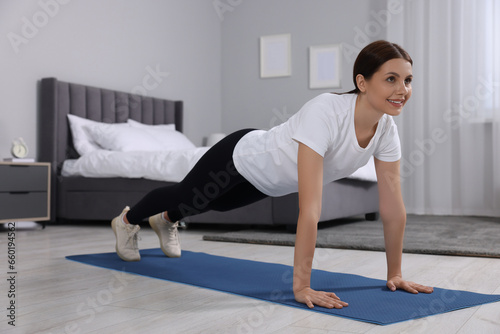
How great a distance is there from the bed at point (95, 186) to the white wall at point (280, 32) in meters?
1.98

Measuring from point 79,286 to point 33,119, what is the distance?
280 centimetres

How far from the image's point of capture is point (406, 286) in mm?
1854

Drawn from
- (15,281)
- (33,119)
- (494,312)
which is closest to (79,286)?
(15,281)

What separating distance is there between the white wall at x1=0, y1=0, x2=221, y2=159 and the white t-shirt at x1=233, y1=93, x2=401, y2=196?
9.60 feet

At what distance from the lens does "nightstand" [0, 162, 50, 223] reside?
12.6 ft

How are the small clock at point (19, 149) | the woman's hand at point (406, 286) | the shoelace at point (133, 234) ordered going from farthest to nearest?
1. the small clock at point (19, 149)
2. the shoelace at point (133, 234)
3. the woman's hand at point (406, 286)

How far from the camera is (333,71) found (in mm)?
6125

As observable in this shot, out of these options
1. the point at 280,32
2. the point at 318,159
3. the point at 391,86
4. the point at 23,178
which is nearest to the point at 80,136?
the point at 23,178

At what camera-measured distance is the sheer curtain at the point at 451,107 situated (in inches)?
210

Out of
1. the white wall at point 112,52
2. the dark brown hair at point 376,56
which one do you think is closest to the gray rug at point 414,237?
the dark brown hair at point 376,56

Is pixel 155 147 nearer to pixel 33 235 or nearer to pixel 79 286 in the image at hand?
pixel 33 235

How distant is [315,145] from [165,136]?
356cm

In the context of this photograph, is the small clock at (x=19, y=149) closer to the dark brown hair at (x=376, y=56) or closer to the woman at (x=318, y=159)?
the woman at (x=318, y=159)

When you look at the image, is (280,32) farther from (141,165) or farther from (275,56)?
(141,165)
